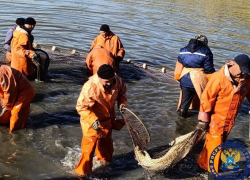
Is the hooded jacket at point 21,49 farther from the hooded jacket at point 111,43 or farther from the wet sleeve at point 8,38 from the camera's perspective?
the hooded jacket at point 111,43

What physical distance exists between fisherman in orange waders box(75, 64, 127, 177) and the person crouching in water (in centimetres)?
237

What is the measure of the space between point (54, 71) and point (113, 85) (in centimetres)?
586

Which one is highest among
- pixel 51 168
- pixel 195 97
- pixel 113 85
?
pixel 113 85

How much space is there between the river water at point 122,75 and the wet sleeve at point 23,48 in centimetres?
108

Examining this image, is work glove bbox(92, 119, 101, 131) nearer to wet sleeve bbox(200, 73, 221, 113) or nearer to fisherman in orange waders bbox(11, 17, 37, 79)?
wet sleeve bbox(200, 73, 221, 113)

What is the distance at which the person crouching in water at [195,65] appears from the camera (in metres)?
7.50

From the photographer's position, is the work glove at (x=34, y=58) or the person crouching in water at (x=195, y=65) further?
the work glove at (x=34, y=58)

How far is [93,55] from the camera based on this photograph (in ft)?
30.9

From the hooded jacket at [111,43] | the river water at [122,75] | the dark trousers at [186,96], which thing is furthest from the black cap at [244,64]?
the hooded jacket at [111,43]

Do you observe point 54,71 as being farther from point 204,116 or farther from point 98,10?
point 98,10

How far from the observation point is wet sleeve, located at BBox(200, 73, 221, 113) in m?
5.47

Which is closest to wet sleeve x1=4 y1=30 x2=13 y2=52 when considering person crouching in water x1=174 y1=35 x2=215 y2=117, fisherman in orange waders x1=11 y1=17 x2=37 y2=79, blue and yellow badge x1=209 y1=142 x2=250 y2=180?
fisherman in orange waders x1=11 y1=17 x2=37 y2=79

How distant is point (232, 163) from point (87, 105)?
3.07 metres

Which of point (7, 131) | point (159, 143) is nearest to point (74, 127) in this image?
point (7, 131)
